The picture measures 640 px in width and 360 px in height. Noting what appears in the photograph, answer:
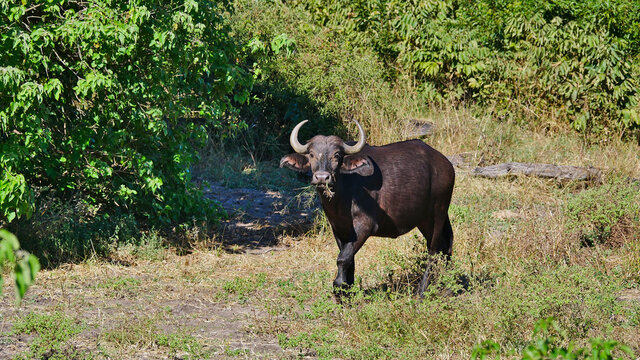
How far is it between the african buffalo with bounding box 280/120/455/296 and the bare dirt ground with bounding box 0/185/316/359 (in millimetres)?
1101

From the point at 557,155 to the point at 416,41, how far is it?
3.37m

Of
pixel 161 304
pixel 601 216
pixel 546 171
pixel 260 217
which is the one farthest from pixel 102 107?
pixel 546 171

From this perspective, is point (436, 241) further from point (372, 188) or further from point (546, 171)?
point (546, 171)

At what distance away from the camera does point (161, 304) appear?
7.06 meters

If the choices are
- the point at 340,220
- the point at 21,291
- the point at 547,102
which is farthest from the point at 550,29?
the point at 21,291

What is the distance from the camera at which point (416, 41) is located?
43.9 feet

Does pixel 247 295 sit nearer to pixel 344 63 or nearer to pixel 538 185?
pixel 538 185

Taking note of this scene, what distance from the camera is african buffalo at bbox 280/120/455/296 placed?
6582 mm

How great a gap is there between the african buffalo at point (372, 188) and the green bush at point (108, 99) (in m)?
2.03

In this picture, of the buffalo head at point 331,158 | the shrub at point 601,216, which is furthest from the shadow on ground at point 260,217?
the shrub at point 601,216

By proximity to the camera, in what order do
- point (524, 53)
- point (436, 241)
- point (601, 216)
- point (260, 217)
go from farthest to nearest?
point (524, 53) → point (260, 217) → point (601, 216) → point (436, 241)

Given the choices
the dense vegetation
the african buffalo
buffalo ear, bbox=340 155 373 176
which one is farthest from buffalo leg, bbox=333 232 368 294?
buffalo ear, bbox=340 155 373 176

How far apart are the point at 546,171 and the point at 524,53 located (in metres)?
2.85

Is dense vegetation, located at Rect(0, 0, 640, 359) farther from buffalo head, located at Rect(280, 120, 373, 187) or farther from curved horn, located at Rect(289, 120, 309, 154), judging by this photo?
curved horn, located at Rect(289, 120, 309, 154)
